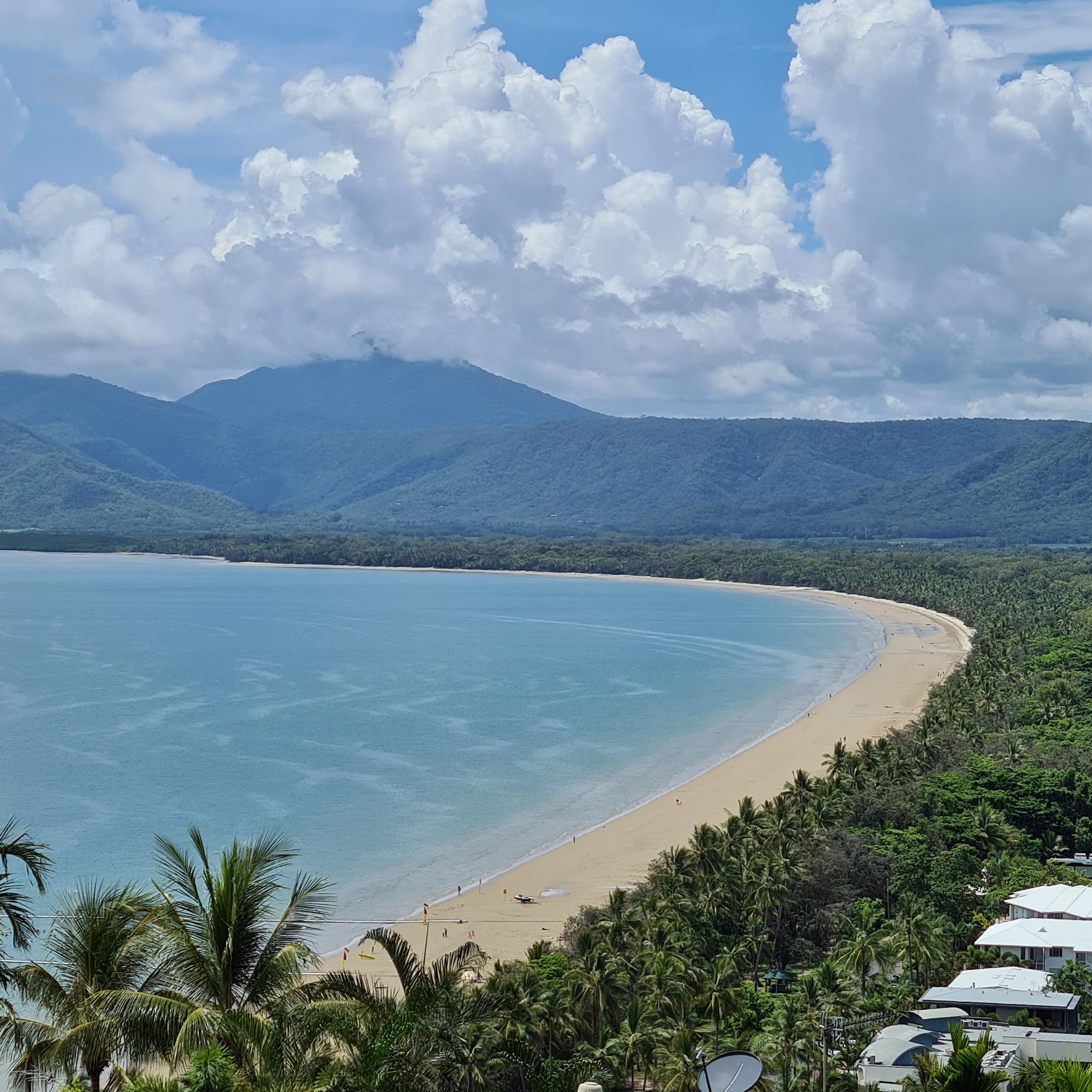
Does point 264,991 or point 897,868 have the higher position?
point 264,991

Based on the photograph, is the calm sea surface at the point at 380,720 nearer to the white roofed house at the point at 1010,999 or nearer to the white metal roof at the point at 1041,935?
the white metal roof at the point at 1041,935

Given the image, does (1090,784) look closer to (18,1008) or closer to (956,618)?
(18,1008)

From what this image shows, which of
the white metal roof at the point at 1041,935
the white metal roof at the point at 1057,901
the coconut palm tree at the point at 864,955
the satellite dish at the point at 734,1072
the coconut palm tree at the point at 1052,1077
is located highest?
the satellite dish at the point at 734,1072

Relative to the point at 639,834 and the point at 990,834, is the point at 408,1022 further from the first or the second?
the point at 639,834

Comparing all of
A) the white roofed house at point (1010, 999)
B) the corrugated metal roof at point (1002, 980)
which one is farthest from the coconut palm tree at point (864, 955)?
the white roofed house at point (1010, 999)

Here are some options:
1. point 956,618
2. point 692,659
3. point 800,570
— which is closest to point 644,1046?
point 692,659

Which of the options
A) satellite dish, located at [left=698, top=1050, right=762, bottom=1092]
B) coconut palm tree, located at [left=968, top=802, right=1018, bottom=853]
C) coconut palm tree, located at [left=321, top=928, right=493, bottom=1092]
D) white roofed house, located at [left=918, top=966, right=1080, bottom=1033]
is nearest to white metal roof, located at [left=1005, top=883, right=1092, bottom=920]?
white roofed house, located at [left=918, top=966, right=1080, bottom=1033]

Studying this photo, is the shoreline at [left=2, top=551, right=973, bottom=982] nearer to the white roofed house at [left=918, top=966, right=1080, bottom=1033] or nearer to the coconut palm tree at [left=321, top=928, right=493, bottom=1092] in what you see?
the white roofed house at [left=918, top=966, right=1080, bottom=1033]
